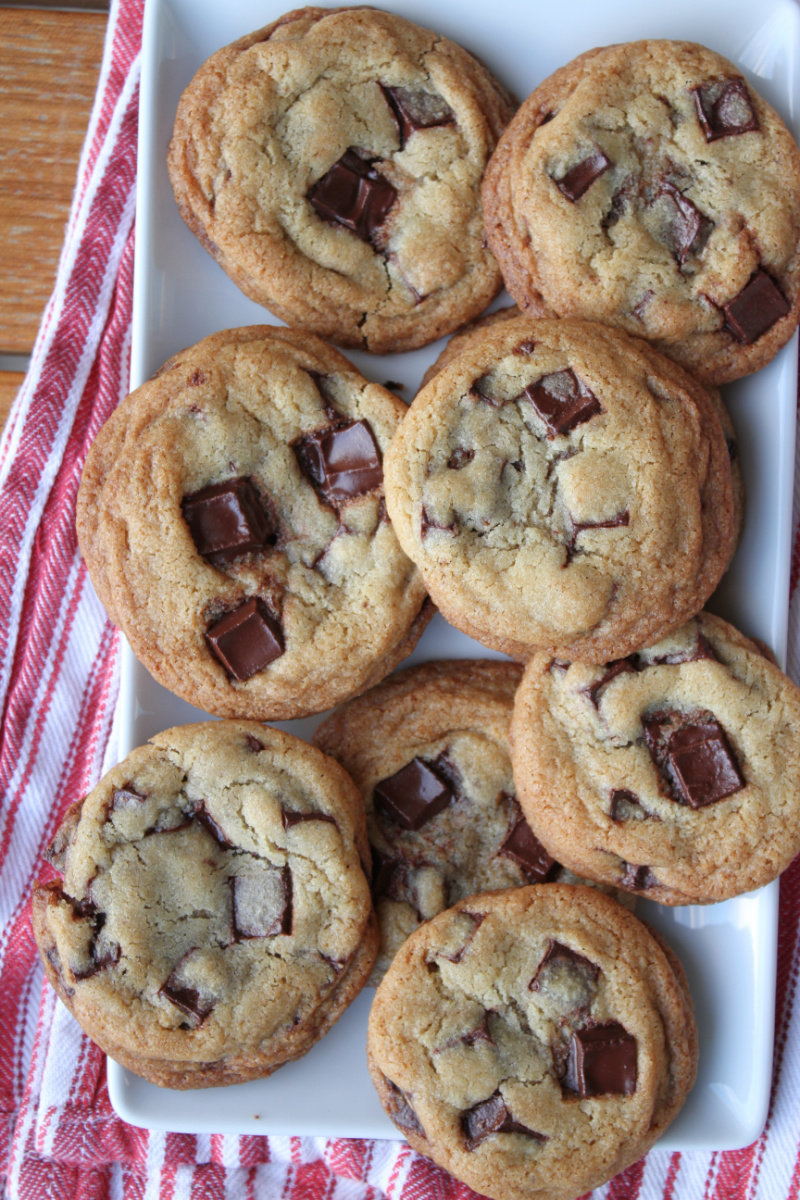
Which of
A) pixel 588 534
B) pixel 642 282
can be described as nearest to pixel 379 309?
pixel 642 282

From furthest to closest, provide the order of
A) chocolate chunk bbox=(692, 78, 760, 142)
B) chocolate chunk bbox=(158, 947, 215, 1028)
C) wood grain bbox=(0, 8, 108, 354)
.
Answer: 1. wood grain bbox=(0, 8, 108, 354)
2. chocolate chunk bbox=(692, 78, 760, 142)
3. chocolate chunk bbox=(158, 947, 215, 1028)

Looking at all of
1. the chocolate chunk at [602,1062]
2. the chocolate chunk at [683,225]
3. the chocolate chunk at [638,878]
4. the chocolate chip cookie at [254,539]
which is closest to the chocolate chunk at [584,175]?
the chocolate chunk at [683,225]

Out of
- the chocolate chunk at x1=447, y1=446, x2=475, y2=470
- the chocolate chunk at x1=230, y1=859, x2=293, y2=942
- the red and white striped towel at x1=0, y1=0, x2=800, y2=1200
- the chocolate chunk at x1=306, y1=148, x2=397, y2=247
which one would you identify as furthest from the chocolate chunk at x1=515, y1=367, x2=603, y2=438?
the chocolate chunk at x1=230, y1=859, x2=293, y2=942

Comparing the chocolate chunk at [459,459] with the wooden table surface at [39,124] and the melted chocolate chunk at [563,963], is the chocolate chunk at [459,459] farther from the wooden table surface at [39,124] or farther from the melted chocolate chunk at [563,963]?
the wooden table surface at [39,124]

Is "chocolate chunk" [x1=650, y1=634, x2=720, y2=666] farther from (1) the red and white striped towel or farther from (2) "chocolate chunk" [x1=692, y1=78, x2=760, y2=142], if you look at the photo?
(2) "chocolate chunk" [x1=692, y1=78, x2=760, y2=142]

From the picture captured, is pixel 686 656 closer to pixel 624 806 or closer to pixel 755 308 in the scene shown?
pixel 624 806

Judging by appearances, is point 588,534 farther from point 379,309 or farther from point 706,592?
point 379,309
